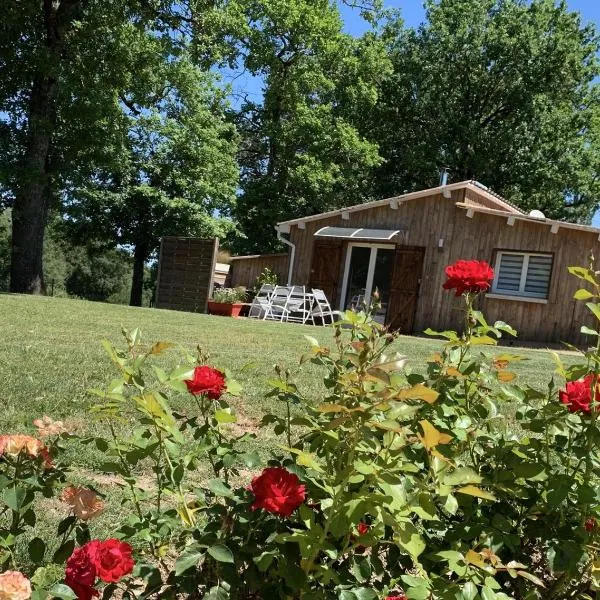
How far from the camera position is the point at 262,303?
1469 cm

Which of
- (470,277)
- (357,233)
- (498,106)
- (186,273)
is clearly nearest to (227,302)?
(186,273)

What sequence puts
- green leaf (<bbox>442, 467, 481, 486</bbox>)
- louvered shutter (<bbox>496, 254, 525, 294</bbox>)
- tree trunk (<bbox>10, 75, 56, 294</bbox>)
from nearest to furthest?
green leaf (<bbox>442, 467, 481, 486</bbox>) < louvered shutter (<bbox>496, 254, 525, 294</bbox>) < tree trunk (<bbox>10, 75, 56, 294</bbox>)

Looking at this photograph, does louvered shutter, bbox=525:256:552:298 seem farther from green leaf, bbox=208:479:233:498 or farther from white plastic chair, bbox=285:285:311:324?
green leaf, bbox=208:479:233:498

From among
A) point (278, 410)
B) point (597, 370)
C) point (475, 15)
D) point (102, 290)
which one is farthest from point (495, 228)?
point (102, 290)

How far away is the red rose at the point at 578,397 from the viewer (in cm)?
135

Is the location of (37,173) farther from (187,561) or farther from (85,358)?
(187,561)

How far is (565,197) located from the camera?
26.0m

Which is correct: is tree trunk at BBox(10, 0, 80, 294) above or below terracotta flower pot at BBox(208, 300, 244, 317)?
above

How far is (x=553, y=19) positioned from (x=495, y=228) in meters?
16.2

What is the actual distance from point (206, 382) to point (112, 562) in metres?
0.40

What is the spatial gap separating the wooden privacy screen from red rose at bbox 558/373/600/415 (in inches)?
581

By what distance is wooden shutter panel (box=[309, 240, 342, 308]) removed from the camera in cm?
1579

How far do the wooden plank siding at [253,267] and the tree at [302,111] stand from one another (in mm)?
6567

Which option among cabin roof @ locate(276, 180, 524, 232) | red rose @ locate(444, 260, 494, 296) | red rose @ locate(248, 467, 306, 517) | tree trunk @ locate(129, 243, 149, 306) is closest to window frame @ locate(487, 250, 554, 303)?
cabin roof @ locate(276, 180, 524, 232)
